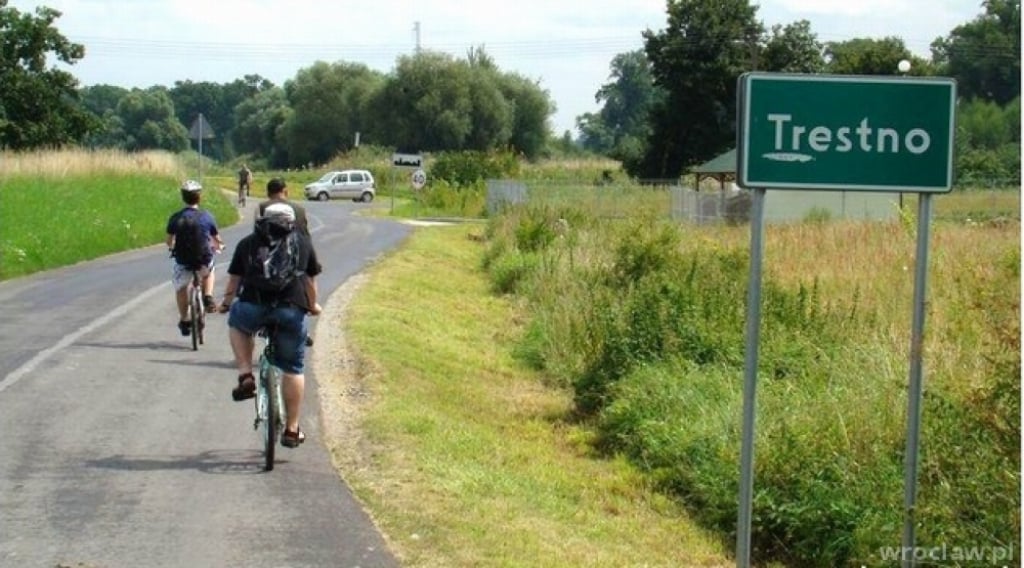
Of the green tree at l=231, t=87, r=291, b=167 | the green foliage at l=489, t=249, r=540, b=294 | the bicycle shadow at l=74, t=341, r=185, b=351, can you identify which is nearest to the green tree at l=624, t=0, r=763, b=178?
the green foliage at l=489, t=249, r=540, b=294

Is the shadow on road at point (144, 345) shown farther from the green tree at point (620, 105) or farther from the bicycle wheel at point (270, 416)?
the green tree at point (620, 105)

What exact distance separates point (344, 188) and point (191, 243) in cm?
5455

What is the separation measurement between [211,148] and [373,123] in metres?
68.0

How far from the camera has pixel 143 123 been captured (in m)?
126

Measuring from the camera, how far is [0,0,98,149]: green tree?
61219 millimetres

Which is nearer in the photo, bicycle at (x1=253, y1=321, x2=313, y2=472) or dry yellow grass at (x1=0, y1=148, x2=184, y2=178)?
bicycle at (x1=253, y1=321, x2=313, y2=472)

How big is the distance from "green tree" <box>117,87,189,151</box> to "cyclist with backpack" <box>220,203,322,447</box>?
111381 mm

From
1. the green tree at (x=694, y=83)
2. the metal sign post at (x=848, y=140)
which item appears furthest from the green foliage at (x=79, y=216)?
the green tree at (x=694, y=83)

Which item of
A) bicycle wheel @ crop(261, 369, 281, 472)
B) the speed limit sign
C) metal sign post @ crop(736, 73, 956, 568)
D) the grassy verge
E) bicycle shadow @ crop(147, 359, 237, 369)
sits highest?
metal sign post @ crop(736, 73, 956, 568)

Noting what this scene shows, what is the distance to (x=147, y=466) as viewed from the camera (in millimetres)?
9906

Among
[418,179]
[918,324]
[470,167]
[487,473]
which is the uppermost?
[918,324]

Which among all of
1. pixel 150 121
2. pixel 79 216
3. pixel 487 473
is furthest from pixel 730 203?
pixel 150 121

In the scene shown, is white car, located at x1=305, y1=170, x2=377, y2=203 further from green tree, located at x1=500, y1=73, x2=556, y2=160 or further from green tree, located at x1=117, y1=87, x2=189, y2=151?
green tree, located at x1=117, y1=87, x2=189, y2=151

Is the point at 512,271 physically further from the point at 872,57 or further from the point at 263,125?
the point at 263,125
